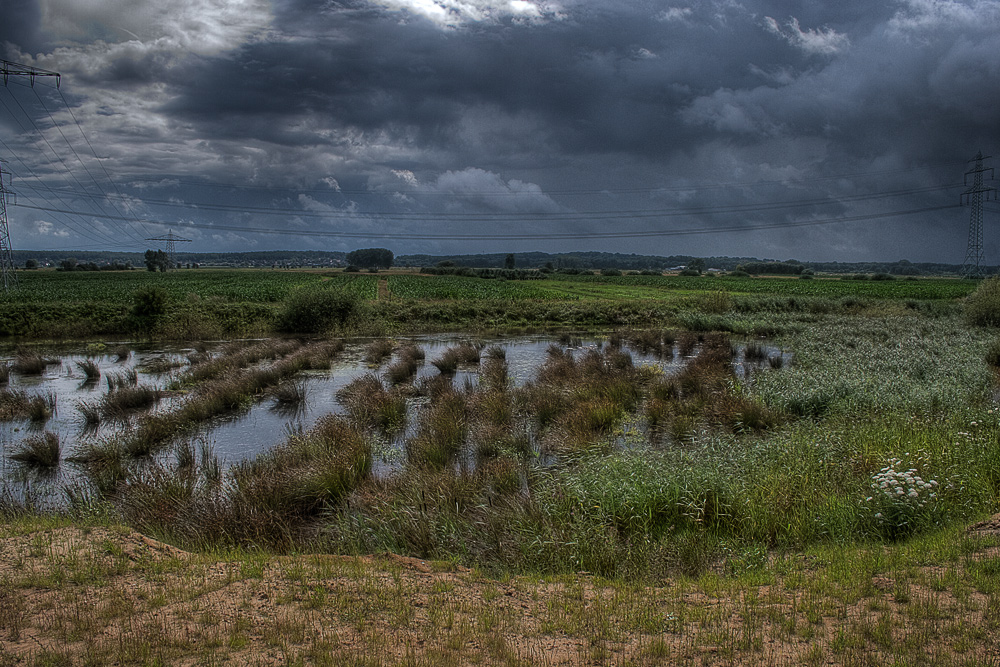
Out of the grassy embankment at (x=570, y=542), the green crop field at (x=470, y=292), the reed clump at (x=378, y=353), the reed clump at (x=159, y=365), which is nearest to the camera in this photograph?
the grassy embankment at (x=570, y=542)

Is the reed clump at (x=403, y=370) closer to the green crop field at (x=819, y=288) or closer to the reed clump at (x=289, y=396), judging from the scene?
the reed clump at (x=289, y=396)

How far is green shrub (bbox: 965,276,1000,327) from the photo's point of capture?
92.4 feet

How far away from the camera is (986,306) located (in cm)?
2853

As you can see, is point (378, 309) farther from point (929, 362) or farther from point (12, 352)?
point (929, 362)

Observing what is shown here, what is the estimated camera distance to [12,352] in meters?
23.2

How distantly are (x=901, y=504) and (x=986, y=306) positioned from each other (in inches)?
1176

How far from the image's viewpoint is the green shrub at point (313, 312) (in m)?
29.3

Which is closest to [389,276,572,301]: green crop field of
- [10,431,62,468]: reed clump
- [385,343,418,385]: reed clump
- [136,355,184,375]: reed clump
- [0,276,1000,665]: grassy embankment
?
[385,343,418,385]: reed clump

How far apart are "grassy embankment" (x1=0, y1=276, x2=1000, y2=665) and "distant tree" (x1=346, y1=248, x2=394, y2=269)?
11830cm

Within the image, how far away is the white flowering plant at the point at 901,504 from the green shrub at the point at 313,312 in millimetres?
25886

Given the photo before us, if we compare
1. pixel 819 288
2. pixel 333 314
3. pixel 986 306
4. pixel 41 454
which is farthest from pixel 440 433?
pixel 819 288

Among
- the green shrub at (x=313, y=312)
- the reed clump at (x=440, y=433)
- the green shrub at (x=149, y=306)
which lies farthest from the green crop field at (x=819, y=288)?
the reed clump at (x=440, y=433)

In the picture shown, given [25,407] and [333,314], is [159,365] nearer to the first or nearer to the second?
[25,407]

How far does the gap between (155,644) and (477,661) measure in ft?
8.04
